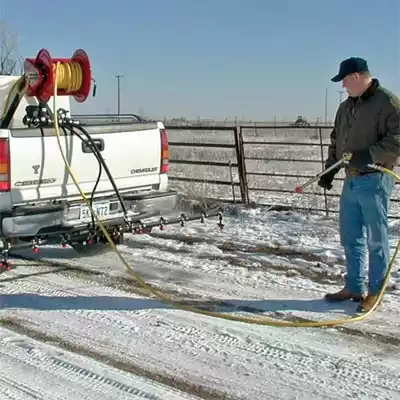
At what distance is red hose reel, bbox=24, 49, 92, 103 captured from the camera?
5.70 meters

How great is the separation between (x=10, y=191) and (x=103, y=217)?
3.17 feet

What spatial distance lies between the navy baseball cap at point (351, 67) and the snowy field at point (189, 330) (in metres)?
1.86

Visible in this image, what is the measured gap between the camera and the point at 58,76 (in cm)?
581

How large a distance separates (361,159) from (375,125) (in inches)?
11.0

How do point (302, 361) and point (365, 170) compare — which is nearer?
point (302, 361)

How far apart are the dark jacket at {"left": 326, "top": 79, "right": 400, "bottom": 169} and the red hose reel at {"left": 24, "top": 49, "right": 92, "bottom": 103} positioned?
255 centimetres

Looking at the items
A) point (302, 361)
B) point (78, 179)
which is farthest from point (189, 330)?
Result: point (78, 179)

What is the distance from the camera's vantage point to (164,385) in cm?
363

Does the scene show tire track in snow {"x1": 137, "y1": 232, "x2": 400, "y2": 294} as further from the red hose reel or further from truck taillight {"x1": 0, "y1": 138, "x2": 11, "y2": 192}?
truck taillight {"x1": 0, "y1": 138, "x2": 11, "y2": 192}

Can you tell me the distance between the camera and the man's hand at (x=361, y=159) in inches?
187

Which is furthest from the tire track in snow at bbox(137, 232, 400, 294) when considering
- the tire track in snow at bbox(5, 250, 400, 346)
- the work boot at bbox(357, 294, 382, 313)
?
the tire track in snow at bbox(5, 250, 400, 346)

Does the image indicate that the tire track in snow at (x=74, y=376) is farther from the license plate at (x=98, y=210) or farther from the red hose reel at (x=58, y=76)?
the red hose reel at (x=58, y=76)

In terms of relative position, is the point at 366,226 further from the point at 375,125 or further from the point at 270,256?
the point at 270,256

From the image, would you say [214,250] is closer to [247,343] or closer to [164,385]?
[247,343]
